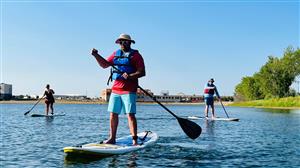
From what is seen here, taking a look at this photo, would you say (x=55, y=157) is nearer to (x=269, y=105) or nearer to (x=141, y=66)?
(x=141, y=66)

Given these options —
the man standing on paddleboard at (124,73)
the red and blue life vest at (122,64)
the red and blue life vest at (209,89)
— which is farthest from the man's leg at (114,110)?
the red and blue life vest at (209,89)

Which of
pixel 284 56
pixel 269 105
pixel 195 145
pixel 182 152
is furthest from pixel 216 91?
pixel 284 56

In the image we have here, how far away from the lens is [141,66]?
1111 centimetres

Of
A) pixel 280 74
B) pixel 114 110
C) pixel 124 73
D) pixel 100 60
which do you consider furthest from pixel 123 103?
pixel 280 74

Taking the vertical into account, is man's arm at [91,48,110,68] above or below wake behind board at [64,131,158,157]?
above

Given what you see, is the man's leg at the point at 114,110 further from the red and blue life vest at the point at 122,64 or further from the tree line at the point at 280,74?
the tree line at the point at 280,74

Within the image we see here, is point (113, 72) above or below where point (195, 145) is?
above

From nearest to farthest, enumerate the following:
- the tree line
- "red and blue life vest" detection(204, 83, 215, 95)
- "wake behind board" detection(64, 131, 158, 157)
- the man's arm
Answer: "wake behind board" detection(64, 131, 158, 157) < the man's arm < "red and blue life vest" detection(204, 83, 215, 95) < the tree line

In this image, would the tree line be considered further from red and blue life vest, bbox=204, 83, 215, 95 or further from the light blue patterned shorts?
the light blue patterned shorts

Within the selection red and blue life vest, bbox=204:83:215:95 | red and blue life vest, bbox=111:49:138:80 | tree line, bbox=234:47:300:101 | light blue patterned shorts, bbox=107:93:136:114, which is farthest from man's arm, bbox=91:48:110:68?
tree line, bbox=234:47:300:101

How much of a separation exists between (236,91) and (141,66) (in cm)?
14099

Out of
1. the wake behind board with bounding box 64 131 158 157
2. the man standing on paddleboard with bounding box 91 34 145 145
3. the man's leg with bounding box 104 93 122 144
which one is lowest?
the wake behind board with bounding box 64 131 158 157

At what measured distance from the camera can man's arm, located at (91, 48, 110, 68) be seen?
10.8 metres

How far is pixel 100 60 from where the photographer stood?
434 inches
